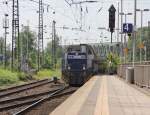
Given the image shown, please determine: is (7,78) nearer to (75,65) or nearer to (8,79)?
(8,79)

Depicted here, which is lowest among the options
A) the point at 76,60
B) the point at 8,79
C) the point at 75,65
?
the point at 8,79

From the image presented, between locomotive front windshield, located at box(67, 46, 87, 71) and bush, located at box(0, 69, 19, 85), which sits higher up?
locomotive front windshield, located at box(67, 46, 87, 71)

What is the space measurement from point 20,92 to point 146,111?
65.0 ft

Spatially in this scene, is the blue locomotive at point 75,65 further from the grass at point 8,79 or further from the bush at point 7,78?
the bush at point 7,78

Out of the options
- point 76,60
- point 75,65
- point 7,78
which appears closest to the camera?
point 76,60

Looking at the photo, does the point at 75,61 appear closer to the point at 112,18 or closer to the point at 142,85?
the point at 142,85

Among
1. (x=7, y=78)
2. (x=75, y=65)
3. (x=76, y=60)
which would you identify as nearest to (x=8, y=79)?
(x=7, y=78)

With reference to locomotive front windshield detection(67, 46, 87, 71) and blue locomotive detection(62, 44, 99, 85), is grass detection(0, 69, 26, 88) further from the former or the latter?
locomotive front windshield detection(67, 46, 87, 71)

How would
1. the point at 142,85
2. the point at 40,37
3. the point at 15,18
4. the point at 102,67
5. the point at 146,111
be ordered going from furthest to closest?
A: the point at 102,67 < the point at 40,37 < the point at 15,18 < the point at 142,85 < the point at 146,111

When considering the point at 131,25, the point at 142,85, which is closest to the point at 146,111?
the point at 142,85

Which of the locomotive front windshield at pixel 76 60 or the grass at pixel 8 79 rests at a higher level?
the locomotive front windshield at pixel 76 60

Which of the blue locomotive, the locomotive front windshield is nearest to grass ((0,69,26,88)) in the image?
the blue locomotive

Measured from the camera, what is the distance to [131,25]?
42.3 m

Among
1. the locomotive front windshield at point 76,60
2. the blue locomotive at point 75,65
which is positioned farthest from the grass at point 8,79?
the locomotive front windshield at point 76,60
